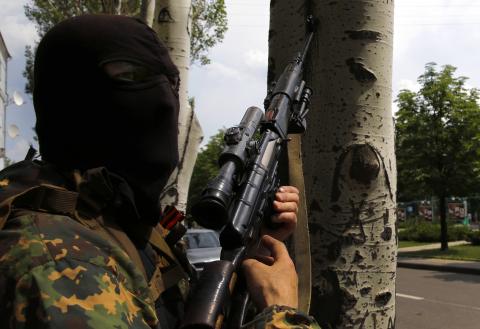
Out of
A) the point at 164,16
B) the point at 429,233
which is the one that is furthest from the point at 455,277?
the point at 164,16

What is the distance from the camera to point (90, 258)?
93 cm

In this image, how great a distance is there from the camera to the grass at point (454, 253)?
1638 cm

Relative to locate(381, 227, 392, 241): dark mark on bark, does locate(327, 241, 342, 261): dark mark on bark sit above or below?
below

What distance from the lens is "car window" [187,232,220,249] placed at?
1051cm

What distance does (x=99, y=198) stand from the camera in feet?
3.66

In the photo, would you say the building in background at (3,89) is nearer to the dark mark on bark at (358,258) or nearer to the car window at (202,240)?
Answer: the car window at (202,240)

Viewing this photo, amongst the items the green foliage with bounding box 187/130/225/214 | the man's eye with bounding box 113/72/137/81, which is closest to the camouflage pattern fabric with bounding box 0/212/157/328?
the man's eye with bounding box 113/72/137/81

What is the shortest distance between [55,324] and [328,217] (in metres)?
1.25

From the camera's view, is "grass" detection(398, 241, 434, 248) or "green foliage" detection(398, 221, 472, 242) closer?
"grass" detection(398, 241, 434, 248)

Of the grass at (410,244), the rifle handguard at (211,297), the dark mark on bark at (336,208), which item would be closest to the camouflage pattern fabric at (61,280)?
the rifle handguard at (211,297)

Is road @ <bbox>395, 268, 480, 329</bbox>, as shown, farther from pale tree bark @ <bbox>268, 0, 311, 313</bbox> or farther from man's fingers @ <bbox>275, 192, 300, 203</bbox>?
man's fingers @ <bbox>275, 192, 300, 203</bbox>

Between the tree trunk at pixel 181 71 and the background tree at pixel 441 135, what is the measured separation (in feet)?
44.6

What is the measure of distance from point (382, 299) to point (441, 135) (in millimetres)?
16787

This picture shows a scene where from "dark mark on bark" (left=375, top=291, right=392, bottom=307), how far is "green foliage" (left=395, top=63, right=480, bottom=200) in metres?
16.0
